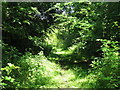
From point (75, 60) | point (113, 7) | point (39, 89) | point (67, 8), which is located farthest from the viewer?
point (75, 60)

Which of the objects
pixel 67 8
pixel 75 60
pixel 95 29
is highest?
pixel 67 8

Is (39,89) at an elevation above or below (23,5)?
below

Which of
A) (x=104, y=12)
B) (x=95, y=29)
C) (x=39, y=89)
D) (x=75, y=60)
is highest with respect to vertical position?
(x=104, y=12)

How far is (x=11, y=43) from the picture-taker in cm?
682

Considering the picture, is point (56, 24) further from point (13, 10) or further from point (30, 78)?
point (30, 78)

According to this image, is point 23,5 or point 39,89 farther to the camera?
point 23,5

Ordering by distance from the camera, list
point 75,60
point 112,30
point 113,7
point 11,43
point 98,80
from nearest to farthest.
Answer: point 98,80
point 113,7
point 112,30
point 11,43
point 75,60

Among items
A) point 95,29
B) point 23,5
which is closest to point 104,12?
point 95,29

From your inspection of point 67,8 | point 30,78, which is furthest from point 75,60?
point 30,78

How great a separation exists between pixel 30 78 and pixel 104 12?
4.37 m

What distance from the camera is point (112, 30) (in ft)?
19.9

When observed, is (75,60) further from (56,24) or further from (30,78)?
(30,78)

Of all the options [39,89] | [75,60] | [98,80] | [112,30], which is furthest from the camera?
[75,60]

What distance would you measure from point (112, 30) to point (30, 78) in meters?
4.30
